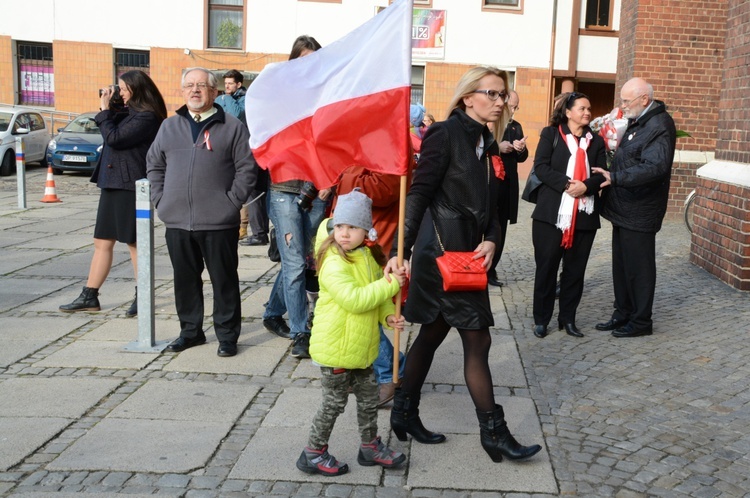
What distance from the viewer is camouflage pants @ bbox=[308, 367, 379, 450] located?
416 centimetres

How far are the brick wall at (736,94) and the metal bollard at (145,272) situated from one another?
5857 mm

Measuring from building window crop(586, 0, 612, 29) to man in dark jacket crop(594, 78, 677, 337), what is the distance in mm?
20062

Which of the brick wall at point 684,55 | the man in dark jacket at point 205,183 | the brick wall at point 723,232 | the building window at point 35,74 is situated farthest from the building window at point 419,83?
the man in dark jacket at point 205,183

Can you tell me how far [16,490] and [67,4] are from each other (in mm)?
24857

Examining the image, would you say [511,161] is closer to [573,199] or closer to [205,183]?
[573,199]

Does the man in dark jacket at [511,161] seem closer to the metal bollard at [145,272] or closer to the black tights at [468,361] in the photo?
the metal bollard at [145,272]

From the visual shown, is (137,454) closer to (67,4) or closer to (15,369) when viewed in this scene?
(15,369)

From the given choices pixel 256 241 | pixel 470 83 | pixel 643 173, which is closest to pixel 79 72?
pixel 256 241

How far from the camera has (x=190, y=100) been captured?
6059 mm

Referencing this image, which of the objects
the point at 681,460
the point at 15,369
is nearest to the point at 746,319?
the point at 681,460

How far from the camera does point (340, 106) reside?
4.56m

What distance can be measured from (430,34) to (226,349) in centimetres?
2085

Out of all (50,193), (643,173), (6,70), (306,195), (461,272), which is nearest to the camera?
(461,272)

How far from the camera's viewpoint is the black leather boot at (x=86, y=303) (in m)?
7.43
